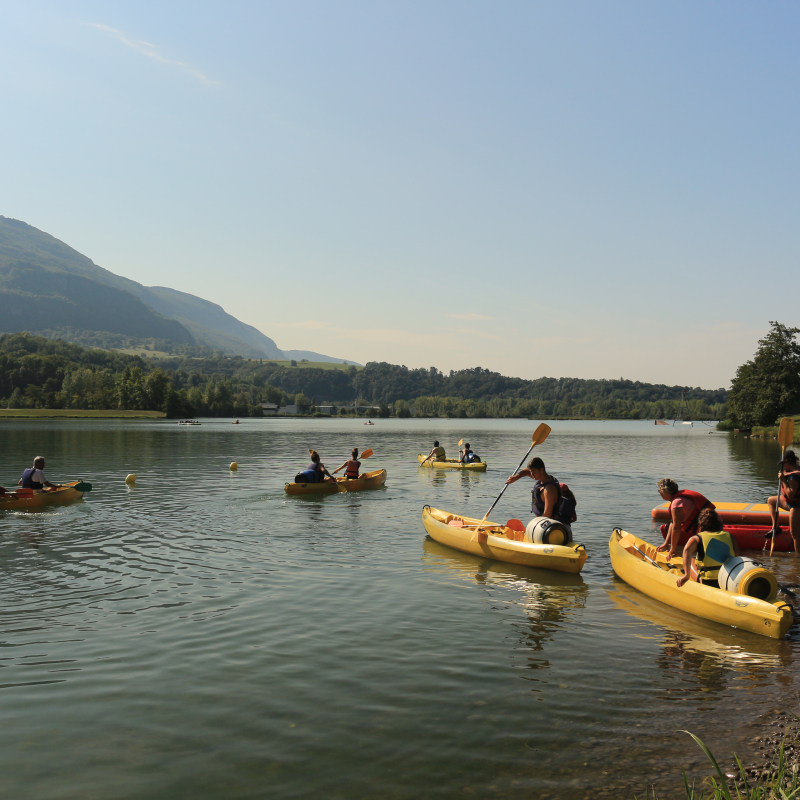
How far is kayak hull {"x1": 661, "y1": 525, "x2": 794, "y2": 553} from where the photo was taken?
16672 millimetres

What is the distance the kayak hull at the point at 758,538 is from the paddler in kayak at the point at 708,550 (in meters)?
6.85

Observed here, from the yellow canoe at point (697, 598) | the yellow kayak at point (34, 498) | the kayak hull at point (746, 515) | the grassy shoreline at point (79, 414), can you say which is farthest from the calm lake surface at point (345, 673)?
the grassy shoreline at point (79, 414)

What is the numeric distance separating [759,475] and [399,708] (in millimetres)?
36565

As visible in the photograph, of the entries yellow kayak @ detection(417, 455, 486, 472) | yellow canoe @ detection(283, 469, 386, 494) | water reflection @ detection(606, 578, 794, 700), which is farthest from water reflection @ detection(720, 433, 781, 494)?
water reflection @ detection(606, 578, 794, 700)

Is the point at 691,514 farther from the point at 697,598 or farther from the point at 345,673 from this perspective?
the point at 345,673

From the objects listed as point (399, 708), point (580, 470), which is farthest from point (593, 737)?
point (580, 470)

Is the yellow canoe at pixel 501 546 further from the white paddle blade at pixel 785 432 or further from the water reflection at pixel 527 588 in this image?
the white paddle blade at pixel 785 432

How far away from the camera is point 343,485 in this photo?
88.4 ft

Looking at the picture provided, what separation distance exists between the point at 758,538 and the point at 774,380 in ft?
270

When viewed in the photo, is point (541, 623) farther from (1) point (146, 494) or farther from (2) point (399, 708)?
(1) point (146, 494)

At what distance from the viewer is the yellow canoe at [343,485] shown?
83.0 feet

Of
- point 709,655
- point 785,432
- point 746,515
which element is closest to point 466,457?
point 746,515

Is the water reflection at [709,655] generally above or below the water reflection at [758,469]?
below

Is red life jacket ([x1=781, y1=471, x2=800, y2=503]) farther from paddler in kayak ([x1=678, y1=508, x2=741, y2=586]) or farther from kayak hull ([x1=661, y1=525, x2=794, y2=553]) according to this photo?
paddler in kayak ([x1=678, y1=508, x2=741, y2=586])
